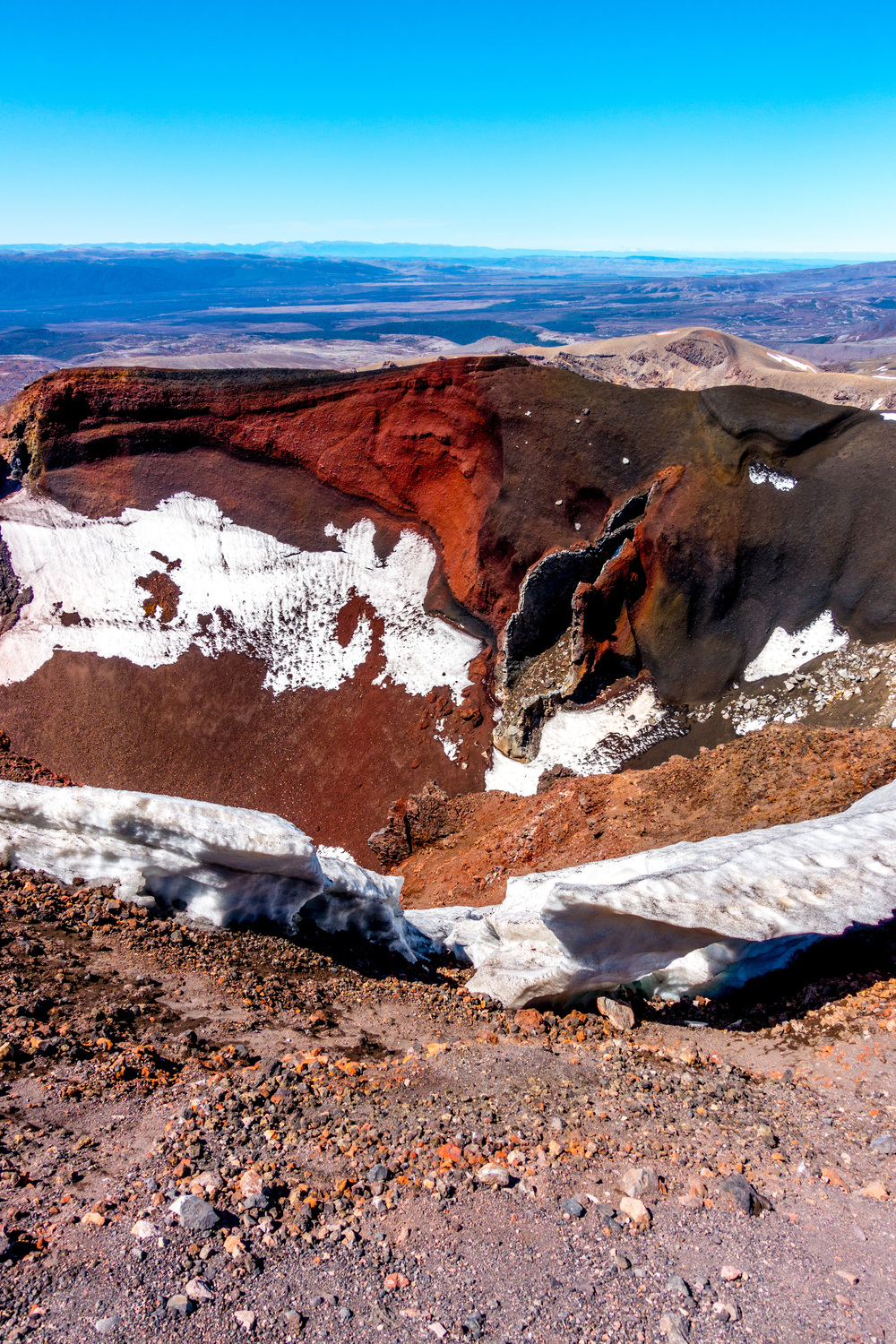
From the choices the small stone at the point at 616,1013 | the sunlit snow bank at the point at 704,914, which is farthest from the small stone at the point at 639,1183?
the small stone at the point at 616,1013

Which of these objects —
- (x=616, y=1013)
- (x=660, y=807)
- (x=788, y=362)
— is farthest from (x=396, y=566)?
(x=788, y=362)

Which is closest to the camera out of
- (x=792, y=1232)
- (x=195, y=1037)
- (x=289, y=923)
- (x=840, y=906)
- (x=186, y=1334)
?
(x=186, y=1334)

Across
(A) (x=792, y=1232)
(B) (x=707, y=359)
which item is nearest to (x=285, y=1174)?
(A) (x=792, y=1232)

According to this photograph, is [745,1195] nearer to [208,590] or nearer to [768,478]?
[768,478]

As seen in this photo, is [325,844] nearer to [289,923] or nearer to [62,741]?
[62,741]

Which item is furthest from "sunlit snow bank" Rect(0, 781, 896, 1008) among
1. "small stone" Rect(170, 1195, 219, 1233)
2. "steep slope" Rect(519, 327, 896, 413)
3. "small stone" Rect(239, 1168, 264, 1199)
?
"steep slope" Rect(519, 327, 896, 413)

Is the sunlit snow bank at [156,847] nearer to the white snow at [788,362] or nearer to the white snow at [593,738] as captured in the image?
the white snow at [593,738]

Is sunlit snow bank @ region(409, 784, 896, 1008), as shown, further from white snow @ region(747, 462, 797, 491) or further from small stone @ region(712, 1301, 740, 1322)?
white snow @ region(747, 462, 797, 491)
